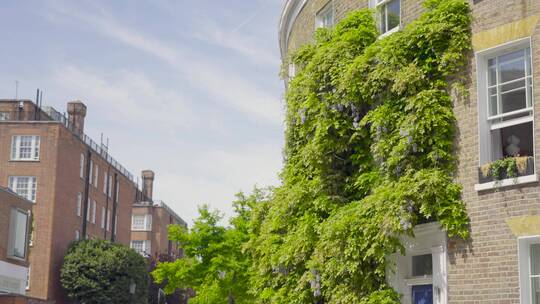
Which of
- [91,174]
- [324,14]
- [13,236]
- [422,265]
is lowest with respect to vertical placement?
[422,265]

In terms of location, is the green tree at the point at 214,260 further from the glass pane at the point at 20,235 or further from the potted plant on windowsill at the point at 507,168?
the potted plant on windowsill at the point at 507,168

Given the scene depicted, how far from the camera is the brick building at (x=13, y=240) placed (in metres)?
33.9

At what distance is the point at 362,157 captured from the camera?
16766mm

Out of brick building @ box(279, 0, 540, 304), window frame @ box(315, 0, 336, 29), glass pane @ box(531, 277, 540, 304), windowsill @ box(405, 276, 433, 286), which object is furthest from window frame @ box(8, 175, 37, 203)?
glass pane @ box(531, 277, 540, 304)

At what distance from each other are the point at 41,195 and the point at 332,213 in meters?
40.6

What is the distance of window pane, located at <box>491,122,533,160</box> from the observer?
13.5 m

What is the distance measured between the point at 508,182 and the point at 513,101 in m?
1.43

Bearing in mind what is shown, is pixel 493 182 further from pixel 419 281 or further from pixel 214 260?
pixel 214 260

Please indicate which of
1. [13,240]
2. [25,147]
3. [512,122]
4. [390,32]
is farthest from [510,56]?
[25,147]

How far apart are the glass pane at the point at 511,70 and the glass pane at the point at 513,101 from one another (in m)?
0.25

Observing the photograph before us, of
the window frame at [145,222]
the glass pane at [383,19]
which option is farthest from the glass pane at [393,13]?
the window frame at [145,222]

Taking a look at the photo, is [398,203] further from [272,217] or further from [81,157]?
[81,157]

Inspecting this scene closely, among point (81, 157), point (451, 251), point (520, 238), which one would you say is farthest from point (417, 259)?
point (81, 157)

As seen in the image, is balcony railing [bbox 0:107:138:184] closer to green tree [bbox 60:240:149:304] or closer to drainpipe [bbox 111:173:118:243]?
drainpipe [bbox 111:173:118:243]
